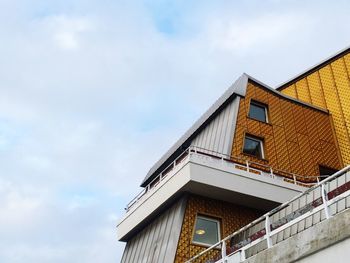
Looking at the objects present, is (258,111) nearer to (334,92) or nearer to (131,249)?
(334,92)

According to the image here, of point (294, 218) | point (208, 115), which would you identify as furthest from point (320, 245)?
point (208, 115)

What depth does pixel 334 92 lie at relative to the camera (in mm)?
23359

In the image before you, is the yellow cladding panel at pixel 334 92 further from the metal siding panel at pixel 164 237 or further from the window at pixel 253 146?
the metal siding panel at pixel 164 237

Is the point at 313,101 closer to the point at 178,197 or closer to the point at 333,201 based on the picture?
the point at 178,197

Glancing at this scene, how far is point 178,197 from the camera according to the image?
16.5 meters

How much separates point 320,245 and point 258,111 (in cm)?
1320

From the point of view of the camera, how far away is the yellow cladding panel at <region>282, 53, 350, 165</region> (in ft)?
71.3

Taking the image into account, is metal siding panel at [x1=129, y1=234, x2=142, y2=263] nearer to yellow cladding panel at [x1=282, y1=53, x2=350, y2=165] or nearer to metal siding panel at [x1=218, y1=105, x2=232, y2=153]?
metal siding panel at [x1=218, y1=105, x2=232, y2=153]

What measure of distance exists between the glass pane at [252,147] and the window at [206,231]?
378 centimetres

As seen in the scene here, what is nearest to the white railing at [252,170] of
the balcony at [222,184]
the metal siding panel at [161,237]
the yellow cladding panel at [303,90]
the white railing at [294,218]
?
the balcony at [222,184]

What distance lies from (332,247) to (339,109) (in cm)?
1619

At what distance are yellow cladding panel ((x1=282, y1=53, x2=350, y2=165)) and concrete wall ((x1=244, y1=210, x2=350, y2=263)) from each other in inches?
522

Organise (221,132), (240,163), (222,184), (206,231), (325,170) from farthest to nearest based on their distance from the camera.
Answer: (325,170), (221,132), (240,163), (206,231), (222,184)

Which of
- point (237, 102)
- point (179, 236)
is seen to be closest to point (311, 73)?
point (237, 102)
